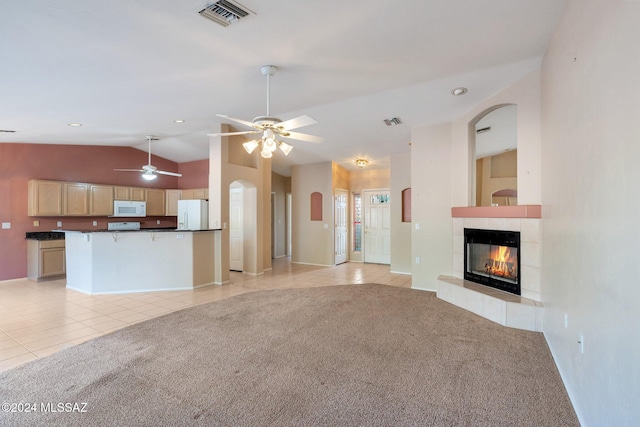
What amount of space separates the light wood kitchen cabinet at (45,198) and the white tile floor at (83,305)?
140 centimetres

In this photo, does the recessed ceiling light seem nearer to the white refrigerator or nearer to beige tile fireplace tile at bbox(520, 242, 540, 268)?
beige tile fireplace tile at bbox(520, 242, 540, 268)

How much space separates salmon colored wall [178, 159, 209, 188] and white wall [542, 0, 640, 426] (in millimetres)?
7494

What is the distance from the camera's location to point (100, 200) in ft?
22.4

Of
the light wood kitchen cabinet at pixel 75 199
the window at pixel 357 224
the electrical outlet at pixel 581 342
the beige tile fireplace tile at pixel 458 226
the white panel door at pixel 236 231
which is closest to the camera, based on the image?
the electrical outlet at pixel 581 342

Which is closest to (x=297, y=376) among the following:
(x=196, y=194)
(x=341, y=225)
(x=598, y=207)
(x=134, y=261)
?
(x=598, y=207)

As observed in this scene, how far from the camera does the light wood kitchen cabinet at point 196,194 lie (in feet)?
25.7

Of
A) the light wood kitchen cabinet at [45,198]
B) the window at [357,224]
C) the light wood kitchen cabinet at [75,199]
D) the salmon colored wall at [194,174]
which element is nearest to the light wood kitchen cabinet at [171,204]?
the salmon colored wall at [194,174]

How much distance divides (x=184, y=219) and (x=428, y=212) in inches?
188

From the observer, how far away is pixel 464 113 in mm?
4578

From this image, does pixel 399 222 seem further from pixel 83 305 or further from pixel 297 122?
pixel 83 305

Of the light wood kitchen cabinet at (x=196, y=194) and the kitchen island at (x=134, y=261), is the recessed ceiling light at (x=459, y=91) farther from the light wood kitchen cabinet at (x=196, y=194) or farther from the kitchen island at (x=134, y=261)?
the light wood kitchen cabinet at (x=196, y=194)

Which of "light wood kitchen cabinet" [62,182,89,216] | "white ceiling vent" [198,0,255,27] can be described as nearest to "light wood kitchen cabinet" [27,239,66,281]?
"light wood kitchen cabinet" [62,182,89,216]

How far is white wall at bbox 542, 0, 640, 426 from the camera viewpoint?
127cm

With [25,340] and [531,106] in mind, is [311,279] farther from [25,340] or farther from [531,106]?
[531,106]
